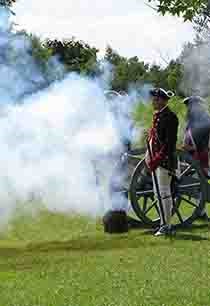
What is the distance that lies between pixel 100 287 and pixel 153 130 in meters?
3.69

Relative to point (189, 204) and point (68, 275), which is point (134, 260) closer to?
point (68, 275)

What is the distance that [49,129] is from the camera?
11.9m

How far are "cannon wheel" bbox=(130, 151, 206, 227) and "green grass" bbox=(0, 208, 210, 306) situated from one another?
0.23m

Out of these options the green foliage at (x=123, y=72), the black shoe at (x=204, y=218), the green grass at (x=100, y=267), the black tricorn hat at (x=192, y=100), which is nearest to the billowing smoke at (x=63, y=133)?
the green grass at (x=100, y=267)

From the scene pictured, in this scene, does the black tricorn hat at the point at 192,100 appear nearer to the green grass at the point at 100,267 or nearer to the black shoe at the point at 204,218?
the black shoe at the point at 204,218

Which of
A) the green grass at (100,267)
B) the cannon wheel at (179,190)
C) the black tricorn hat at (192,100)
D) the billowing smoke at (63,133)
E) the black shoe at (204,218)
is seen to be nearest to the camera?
the green grass at (100,267)

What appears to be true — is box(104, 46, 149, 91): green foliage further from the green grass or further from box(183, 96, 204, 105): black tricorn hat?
the green grass

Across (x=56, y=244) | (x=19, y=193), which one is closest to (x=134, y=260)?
(x=56, y=244)

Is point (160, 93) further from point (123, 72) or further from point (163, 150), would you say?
point (123, 72)

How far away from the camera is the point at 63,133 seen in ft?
39.3

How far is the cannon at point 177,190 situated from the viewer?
36.8 ft

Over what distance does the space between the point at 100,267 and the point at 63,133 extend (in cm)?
399

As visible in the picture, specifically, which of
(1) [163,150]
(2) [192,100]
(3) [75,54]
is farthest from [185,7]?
(3) [75,54]

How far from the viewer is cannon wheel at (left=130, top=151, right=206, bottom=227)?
11.2m
